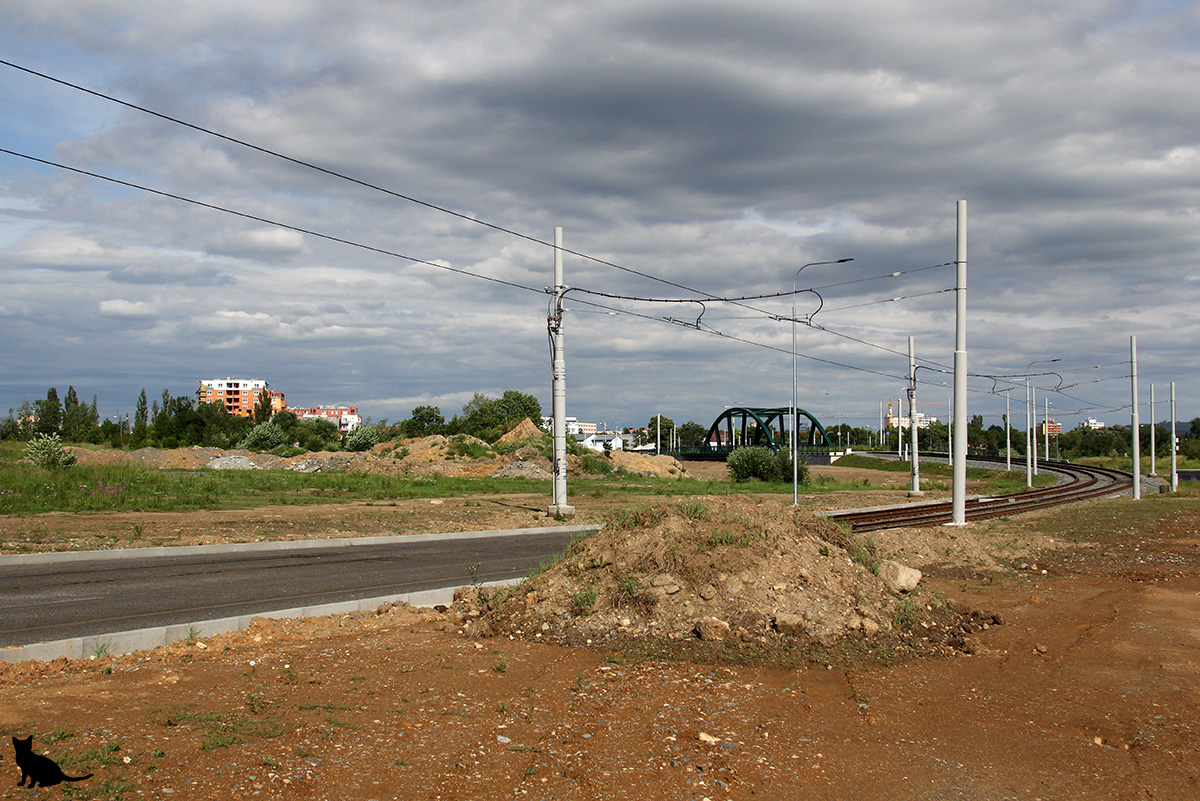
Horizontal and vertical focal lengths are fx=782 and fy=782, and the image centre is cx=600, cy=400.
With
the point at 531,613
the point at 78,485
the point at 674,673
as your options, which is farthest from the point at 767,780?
the point at 78,485

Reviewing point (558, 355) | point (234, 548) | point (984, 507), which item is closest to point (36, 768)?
point (234, 548)

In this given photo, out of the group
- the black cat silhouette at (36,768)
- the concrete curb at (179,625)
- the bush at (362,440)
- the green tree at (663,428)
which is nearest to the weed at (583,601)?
the concrete curb at (179,625)

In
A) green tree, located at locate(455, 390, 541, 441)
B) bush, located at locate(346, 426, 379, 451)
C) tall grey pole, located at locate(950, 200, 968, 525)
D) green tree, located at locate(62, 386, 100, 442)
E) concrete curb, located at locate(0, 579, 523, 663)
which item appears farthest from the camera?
green tree, located at locate(455, 390, 541, 441)

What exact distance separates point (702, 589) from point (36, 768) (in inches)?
286

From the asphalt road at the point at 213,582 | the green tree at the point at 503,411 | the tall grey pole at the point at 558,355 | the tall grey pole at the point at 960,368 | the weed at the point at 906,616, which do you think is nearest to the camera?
the weed at the point at 906,616

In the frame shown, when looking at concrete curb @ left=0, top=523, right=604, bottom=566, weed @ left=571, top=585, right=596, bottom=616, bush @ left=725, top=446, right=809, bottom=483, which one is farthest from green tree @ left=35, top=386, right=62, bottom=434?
weed @ left=571, top=585, right=596, bottom=616

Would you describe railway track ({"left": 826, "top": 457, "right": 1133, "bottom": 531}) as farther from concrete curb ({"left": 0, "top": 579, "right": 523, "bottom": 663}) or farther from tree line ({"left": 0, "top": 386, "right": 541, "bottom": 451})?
tree line ({"left": 0, "top": 386, "right": 541, "bottom": 451})

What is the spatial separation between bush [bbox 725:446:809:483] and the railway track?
1435cm

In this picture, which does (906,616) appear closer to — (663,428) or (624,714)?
(624,714)

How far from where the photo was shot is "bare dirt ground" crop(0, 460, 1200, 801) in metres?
5.62

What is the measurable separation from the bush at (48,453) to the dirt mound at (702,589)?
33249mm

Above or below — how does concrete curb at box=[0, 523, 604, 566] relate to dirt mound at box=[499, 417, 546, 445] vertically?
below

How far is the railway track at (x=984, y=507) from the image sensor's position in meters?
27.6

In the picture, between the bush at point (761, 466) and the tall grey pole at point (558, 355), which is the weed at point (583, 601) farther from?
the bush at point (761, 466)
